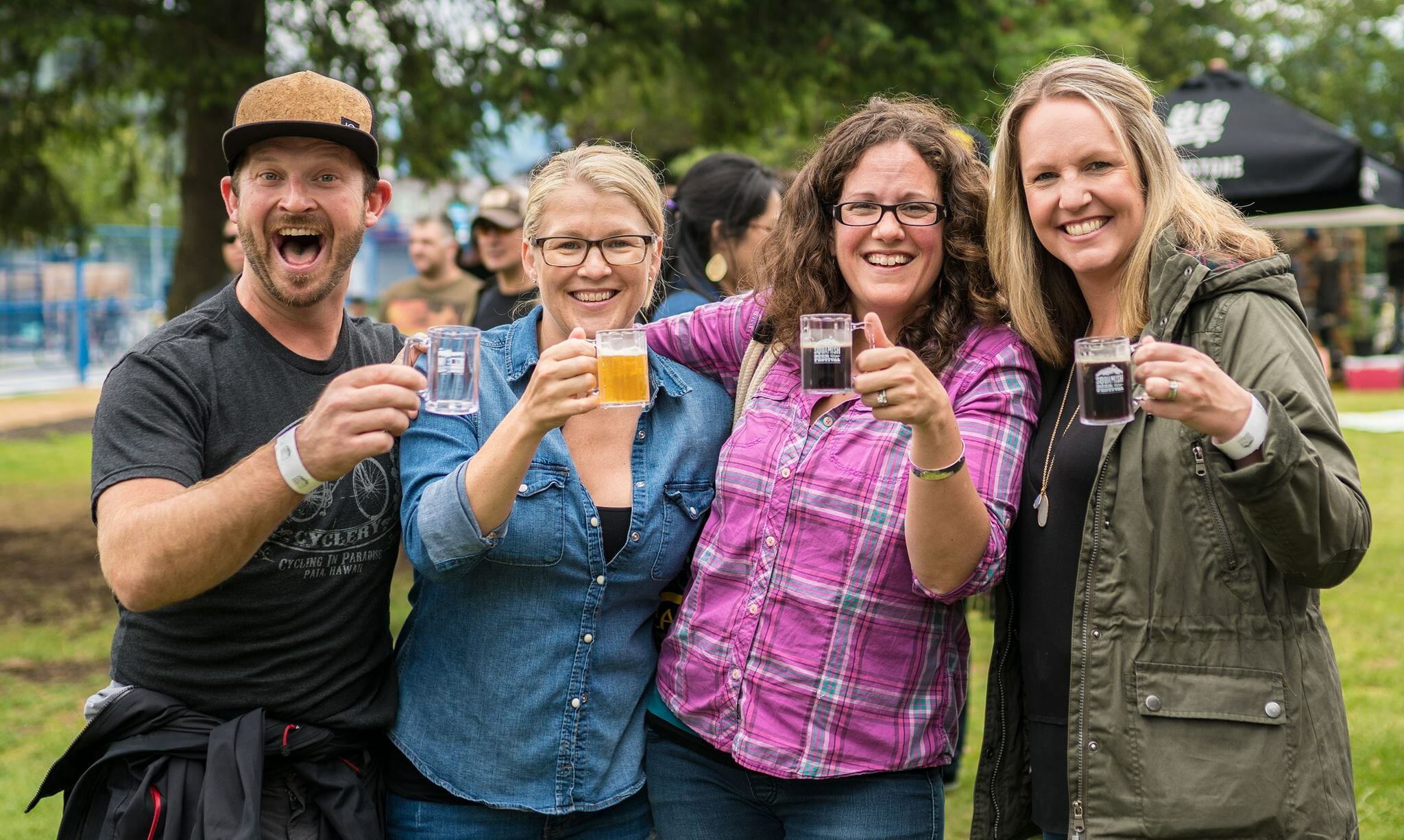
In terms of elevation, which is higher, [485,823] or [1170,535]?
[1170,535]

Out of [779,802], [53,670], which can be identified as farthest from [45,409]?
[779,802]

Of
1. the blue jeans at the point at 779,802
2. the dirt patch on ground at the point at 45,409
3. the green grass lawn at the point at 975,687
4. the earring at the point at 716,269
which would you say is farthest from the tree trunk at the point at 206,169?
the dirt patch on ground at the point at 45,409

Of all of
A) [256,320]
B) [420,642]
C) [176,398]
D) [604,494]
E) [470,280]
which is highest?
[470,280]

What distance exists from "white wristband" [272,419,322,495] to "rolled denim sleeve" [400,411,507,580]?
29cm

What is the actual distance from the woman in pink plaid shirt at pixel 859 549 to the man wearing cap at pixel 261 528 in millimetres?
766

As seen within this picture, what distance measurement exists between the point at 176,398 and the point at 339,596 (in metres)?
0.57

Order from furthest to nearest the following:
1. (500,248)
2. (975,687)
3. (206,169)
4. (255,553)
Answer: (206,169)
(500,248)
(975,687)
(255,553)

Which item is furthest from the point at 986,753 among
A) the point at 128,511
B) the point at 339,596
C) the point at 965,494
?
the point at 128,511

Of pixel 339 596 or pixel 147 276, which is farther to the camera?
pixel 147 276

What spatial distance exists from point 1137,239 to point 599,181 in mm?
1269

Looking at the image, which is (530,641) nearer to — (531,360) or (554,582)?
(554,582)

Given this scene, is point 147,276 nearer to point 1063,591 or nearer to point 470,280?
point 470,280

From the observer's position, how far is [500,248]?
727 centimetres

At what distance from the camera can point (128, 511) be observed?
2.40 m
